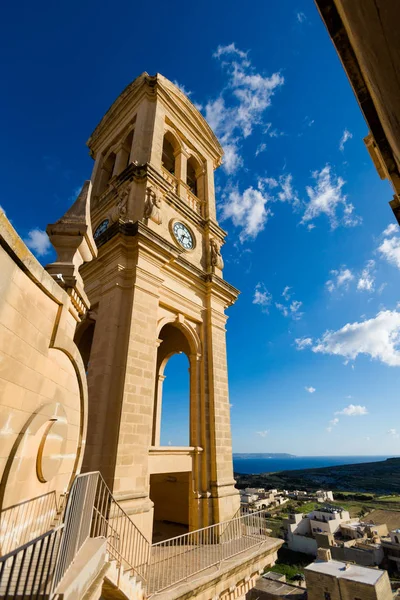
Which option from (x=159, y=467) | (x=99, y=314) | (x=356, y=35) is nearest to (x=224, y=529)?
(x=159, y=467)

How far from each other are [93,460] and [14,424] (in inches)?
208

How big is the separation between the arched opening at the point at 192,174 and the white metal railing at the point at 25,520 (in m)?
18.1

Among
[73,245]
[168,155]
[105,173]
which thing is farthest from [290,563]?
[73,245]

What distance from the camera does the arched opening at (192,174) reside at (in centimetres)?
1962

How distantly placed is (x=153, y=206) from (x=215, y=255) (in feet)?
14.3

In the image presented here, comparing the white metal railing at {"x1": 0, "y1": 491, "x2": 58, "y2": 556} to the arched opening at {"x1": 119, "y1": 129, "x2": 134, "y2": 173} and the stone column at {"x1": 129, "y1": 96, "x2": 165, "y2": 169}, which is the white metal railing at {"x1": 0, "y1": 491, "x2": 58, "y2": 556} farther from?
the arched opening at {"x1": 119, "y1": 129, "x2": 134, "y2": 173}

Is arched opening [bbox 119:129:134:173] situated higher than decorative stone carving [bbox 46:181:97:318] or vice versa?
arched opening [bbox 119:129:134:173]

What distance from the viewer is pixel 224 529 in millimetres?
10102

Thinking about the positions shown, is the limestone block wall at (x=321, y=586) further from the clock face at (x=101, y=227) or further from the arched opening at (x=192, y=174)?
the arched opening at (x=192, y=174)

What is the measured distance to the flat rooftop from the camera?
23.0 metres

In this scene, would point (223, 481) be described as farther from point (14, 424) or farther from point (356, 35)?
point (356, 35)

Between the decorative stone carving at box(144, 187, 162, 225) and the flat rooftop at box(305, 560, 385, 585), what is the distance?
3001 cm

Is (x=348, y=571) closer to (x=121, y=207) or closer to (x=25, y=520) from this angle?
(x=25, y=520)

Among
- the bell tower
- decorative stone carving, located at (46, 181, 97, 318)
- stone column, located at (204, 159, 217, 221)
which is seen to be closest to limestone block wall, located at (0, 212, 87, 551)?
decorative stone carving, located at (46, 181, 97, 318)
